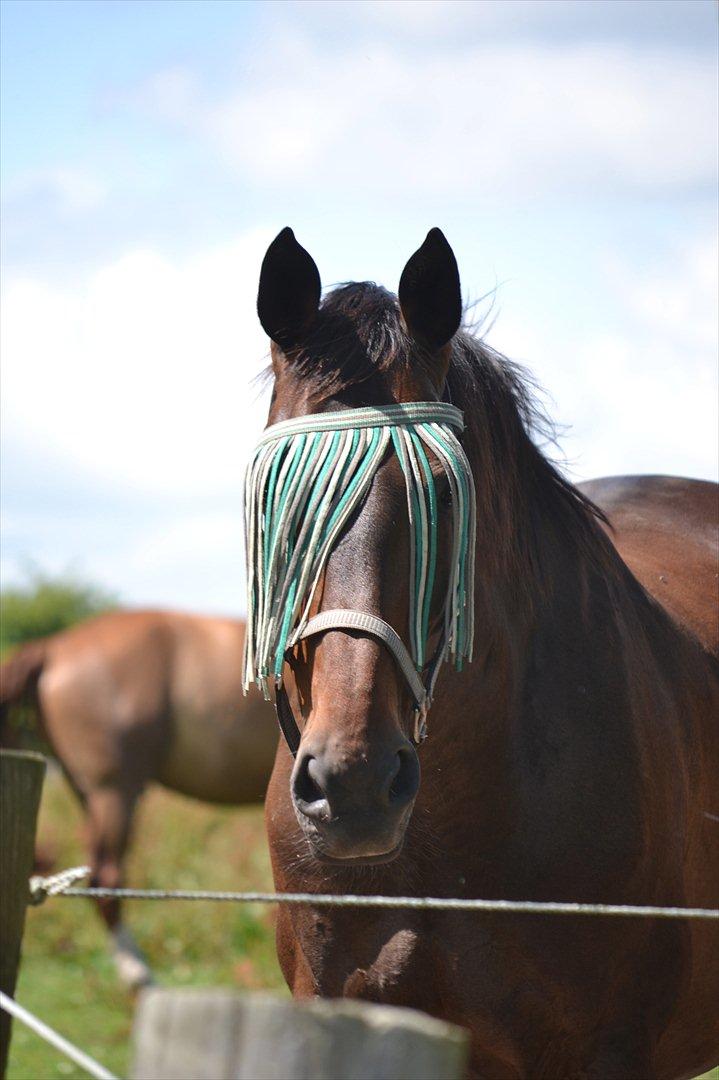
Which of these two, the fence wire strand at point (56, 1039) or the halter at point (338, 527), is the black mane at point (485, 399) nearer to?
the halter at point (338, 527)

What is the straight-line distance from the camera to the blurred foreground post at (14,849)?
188 cm

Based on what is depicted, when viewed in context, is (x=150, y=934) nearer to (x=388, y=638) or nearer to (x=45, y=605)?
(x=388, y=638)

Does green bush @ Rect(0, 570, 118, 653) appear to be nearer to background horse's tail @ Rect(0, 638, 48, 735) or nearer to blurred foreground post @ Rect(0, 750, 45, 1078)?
background horse's tail @ Rect(0, 638, 48, 735)

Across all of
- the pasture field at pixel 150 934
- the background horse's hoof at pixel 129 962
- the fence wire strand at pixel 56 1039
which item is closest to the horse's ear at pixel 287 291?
the fence wire strand at pixel 56 1039

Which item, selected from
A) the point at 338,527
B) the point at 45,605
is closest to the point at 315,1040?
the point at 338,527

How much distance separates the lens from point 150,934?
31.6 ft

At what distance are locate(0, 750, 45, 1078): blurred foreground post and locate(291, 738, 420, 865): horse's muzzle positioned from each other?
1.59ft

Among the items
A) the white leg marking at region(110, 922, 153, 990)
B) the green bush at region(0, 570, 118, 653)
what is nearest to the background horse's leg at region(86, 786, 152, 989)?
the white leg marking at region(110, 922, 153, 990)

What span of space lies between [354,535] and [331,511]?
6 centimetres

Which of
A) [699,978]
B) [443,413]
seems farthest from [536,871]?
[443,413]

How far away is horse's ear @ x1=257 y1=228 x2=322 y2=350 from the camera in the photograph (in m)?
2.78

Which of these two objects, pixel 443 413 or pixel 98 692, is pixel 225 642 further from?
pixel 443 413

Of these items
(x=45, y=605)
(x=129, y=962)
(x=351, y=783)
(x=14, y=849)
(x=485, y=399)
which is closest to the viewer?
(x=14, y=849)

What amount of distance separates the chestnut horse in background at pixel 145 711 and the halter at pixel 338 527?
700 cm
